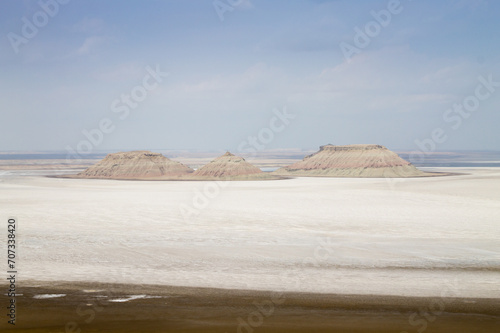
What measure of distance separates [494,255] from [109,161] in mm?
62753

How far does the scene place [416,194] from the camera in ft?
113

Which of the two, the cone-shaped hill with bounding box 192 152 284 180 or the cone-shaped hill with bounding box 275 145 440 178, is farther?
the cone-shaped hill with bounding box 275 145 440 178

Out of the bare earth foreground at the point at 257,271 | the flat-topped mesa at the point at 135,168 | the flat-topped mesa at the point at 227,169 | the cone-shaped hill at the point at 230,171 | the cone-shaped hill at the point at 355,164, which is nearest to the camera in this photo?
the bare earth foreground at the point at 257,271

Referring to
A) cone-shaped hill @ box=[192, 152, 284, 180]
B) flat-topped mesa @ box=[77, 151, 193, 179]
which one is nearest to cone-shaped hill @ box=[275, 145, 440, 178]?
cone-shaped hill @ box=[192, 152, 284, 180]

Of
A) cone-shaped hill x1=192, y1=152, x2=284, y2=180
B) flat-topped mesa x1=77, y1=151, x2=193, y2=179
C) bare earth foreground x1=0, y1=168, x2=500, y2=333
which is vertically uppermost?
flat-topped mesa x1=77, y1=151, x2=193, y2=179

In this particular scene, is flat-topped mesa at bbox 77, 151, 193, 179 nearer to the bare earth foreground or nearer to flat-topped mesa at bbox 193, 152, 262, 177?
flat-topped mesa at bbox 193, 152, 262, 177

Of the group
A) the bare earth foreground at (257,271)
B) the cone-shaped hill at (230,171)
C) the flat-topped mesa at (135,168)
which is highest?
the flat-topped mesa at (135,168)

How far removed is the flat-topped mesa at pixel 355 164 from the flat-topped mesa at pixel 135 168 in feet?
60.4

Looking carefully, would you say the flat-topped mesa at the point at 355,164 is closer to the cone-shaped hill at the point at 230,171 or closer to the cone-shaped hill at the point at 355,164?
the cone-shaped hill at the point at 355,164

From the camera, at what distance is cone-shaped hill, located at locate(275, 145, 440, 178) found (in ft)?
227

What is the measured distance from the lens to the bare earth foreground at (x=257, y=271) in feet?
29.9

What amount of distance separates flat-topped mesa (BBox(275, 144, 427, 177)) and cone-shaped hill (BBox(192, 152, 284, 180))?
13.4 metres

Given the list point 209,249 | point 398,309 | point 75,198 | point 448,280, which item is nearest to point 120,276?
point 209,249

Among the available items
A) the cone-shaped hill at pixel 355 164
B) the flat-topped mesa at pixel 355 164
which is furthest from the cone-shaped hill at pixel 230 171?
the flat-topped mesa at pixel 355 164
